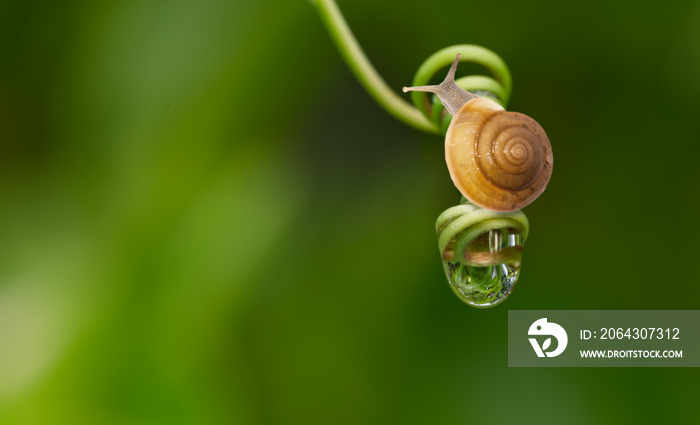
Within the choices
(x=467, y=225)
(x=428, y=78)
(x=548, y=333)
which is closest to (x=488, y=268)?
(x=467, y=225)

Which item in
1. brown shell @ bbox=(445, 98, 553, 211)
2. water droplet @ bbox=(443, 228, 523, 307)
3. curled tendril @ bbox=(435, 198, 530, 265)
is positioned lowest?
water droplet @ bbox=(443, 228, 523, 307)

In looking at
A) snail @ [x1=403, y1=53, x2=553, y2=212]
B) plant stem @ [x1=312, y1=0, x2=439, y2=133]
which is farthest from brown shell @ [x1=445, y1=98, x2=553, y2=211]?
plant stem @ [x1=312, y1=0, x2=439, y2=133]

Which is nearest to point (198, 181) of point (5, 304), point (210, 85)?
point (210, 85)

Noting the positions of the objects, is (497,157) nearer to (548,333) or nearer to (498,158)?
(498,158)

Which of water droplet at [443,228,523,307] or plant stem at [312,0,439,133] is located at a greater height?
plant stem at [312,0,439,133]

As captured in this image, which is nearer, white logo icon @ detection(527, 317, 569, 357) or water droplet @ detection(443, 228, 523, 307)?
water droplet @ detection(443, 228, 523, 307)

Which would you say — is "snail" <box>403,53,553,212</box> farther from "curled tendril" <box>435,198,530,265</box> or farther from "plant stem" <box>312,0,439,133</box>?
"plant stem" <box>312,0,439,133</box>
